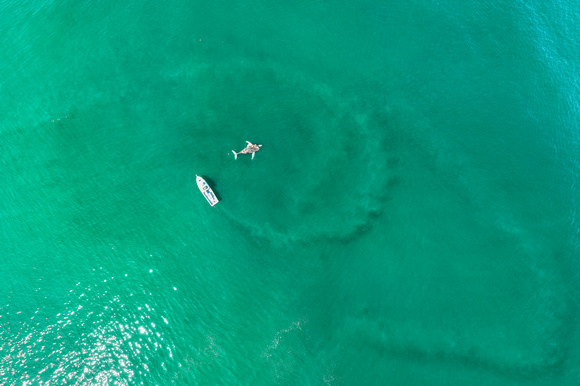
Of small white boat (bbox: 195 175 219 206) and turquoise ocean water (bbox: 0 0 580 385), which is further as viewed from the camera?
small white boat (bbox: 195 175 219 206)

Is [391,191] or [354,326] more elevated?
[391,191]

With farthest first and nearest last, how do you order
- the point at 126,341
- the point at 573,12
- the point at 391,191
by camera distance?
the point at 573,12
the point at 391,191
the point at 126,341

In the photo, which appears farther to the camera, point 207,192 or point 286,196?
point 286,196

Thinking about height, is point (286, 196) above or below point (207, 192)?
below

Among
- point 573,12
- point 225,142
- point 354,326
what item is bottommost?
point 354,326

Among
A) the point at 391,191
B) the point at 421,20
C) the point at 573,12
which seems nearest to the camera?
the point at 391,191

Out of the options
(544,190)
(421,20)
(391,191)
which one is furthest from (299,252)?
(421,20)

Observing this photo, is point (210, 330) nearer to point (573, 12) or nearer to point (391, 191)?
point (391, 191)

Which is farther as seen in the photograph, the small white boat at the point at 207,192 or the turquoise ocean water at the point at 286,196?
the small white boat at the point at 207,192
